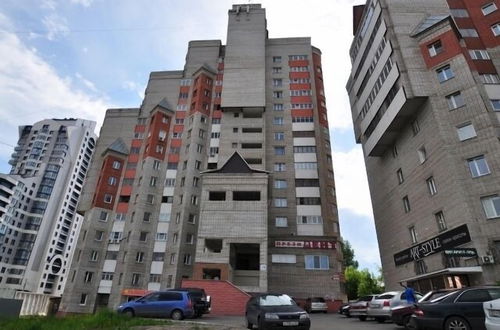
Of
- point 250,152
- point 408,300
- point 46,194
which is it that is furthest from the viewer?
point 46,194

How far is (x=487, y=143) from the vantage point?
2317cm

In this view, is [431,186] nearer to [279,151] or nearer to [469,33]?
[469,33]

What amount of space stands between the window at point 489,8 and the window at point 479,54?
5.76 m

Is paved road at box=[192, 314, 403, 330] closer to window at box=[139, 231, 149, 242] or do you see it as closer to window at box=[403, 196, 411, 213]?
window at box=[403, 196, 411, 213]

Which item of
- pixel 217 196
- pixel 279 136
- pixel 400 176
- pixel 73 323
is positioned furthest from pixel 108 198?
pixel 400 176

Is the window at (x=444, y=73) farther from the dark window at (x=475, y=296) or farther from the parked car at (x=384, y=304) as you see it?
the dark window at (x=475, y=296)

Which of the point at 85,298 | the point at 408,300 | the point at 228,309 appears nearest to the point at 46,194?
the point at 85,298

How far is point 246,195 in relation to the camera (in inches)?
1473

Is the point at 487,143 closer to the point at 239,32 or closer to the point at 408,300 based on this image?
the point at 408,300

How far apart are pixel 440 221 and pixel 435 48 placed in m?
16.4

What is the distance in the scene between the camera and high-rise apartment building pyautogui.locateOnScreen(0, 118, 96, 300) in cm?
8362

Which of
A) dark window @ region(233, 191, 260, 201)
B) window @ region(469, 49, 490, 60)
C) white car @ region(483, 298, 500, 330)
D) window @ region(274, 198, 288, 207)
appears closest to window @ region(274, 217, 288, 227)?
window @ region(274, 198, 288, 207)

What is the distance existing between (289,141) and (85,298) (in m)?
36.3

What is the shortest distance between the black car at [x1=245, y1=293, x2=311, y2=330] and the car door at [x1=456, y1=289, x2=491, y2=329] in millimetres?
4757
